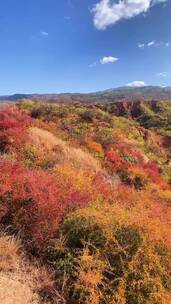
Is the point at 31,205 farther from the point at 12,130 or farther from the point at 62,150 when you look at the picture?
the point at 12,130

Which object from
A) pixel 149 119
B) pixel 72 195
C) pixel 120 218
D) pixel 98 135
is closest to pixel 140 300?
pixel 120 218

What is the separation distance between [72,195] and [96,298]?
9.69 feet

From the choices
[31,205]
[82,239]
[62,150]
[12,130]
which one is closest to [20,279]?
[82,239]

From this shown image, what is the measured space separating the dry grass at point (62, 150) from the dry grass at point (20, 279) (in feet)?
23.8

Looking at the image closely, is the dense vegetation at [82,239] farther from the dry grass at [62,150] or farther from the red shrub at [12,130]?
the red shrub at [12,130]

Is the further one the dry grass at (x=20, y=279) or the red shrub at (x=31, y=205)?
the red shrub at (x=31, y=205)

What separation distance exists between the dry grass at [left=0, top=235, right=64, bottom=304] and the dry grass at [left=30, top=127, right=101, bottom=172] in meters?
7.24

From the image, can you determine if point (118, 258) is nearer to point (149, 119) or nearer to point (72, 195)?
point (72, 195)

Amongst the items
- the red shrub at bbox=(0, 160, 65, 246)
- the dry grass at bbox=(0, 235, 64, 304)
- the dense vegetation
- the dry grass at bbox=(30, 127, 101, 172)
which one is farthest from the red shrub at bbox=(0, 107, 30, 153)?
the dry grass at bbox=(0, 235, 64, 304)

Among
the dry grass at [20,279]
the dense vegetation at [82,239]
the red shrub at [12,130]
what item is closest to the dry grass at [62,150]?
the red shrub at [12,130]

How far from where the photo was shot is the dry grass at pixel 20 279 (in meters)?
5.74

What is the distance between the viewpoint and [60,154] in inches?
577

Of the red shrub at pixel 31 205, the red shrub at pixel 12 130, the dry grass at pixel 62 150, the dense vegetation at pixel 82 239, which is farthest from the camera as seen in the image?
the dry grass at pixel 62 150

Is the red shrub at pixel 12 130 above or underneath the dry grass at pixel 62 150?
above
